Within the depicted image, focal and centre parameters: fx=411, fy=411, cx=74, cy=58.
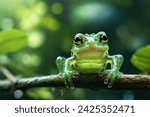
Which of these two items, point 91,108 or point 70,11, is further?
point 70,11

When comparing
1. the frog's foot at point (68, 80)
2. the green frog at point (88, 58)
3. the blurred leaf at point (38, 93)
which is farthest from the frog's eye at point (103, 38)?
the blurred leaf at point (38, 93)

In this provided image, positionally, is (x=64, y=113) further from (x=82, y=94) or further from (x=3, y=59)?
(x=3, y=59)

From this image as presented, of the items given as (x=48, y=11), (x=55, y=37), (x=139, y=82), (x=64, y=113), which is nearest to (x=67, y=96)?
(x=64, y=113)

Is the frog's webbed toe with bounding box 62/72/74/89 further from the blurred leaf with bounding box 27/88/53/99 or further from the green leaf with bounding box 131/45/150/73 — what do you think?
the blurred leaf with bounding box 27/88/53/99

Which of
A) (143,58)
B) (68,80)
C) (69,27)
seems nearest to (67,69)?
(68,80)

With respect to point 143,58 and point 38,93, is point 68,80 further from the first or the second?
point 38,93

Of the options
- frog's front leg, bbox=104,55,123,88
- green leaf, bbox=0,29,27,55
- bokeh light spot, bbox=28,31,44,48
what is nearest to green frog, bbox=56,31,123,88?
frog's front leg, bbox=104,55,123,88

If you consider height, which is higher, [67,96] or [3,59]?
[3,59]
